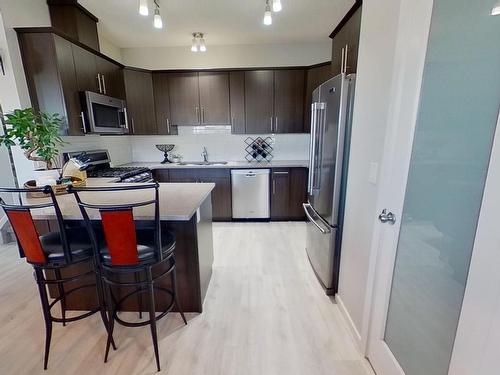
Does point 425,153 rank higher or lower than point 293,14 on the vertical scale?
lower

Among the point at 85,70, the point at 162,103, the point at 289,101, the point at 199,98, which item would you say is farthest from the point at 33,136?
the point at 289,101

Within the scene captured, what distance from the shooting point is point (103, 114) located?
9.91 ft

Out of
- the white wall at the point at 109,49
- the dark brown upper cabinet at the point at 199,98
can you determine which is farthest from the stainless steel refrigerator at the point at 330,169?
the white wall at the point at 109,49

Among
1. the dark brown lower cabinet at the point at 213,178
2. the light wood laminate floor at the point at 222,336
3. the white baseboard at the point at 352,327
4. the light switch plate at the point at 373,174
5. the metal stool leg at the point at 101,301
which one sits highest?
the light switch plate at the point at 373,174

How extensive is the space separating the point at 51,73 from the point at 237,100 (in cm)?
229

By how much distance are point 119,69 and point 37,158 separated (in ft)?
6.94

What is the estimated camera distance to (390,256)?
4.28 feet

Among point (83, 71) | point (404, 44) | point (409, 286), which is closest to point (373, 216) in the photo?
point (409, 286)

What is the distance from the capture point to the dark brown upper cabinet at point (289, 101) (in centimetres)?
375

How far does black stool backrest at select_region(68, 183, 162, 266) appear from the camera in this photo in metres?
1.20

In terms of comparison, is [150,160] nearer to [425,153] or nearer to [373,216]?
[373,216]

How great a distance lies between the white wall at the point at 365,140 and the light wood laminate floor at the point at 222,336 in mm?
267

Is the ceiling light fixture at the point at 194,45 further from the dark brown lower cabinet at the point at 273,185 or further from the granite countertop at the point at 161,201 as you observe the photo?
the granite countertop at the point at 161,201

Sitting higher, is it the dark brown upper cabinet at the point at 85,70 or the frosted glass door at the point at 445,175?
the dark brown upper cabinet at the point at 85,70
